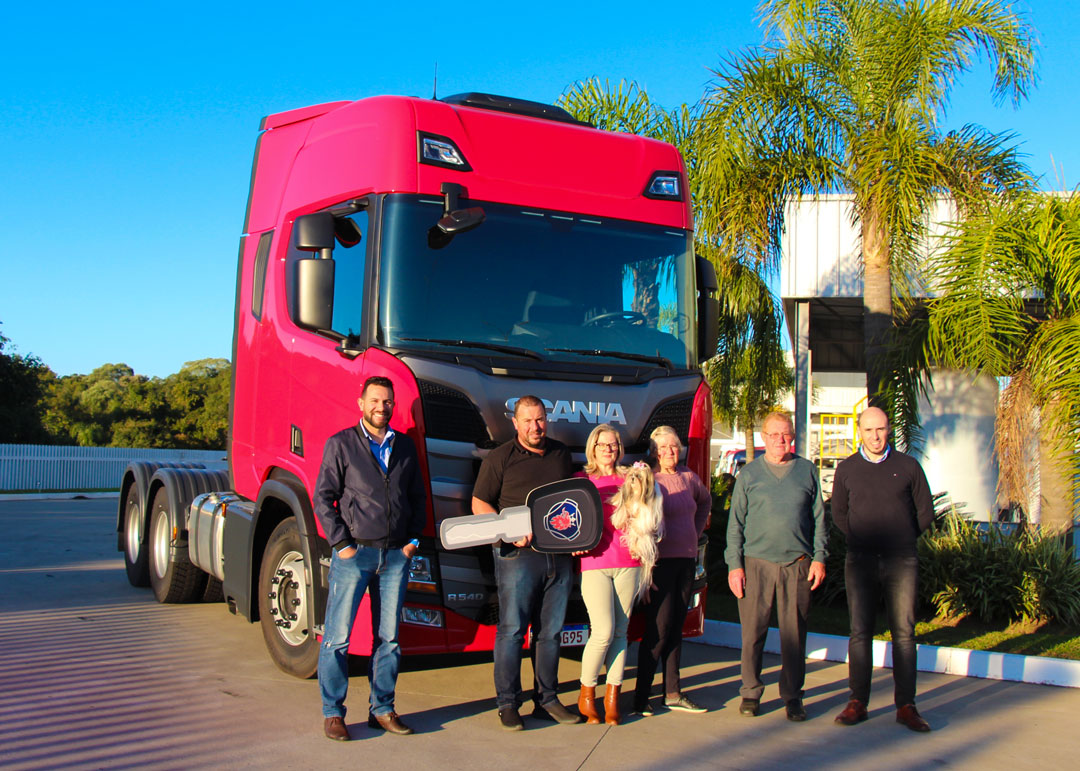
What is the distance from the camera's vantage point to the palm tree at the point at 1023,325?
9.87 m

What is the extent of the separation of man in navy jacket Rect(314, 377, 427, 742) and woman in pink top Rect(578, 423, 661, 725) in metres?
1.06

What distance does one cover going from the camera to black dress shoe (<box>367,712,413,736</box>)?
5.57m

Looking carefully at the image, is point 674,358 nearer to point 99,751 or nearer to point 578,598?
point 578,598

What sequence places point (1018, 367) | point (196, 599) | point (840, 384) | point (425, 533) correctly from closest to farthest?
1. point (425, 533)
2. point (196, 599)
3. point (1018, 367)
4. point (840, 384)

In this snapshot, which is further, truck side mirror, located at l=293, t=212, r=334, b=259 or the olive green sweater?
the olive green sweater

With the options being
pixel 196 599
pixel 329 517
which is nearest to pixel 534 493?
pixel 329 517

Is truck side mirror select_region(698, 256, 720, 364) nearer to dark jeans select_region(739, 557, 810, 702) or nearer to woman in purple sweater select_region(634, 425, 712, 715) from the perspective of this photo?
woman in purple sweater select_region(634, 425, 712, 715)

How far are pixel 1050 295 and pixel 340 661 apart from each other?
8.26m

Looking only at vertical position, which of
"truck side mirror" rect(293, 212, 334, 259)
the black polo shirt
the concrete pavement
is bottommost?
the concrete pavement

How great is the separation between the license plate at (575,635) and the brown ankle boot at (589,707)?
273 mm

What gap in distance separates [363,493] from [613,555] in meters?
1.50

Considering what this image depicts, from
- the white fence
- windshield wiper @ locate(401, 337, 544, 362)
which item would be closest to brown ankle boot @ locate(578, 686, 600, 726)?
windshield wiper @ locate(401, 337, 544, 362)

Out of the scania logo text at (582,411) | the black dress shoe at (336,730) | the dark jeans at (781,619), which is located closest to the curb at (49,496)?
the black dress shoe at (336,730)

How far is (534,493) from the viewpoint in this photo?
566 centimetres
